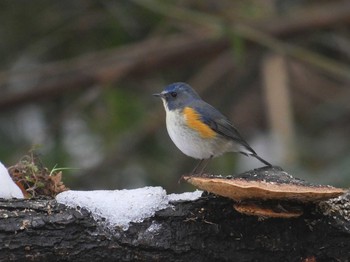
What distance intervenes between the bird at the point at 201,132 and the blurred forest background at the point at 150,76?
5.59ft

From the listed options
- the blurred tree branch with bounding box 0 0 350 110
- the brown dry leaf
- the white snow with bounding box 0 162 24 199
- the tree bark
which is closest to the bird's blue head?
the brown dry leaf

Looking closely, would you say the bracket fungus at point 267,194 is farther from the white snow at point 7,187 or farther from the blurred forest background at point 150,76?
the blurred forest background at point 150,76

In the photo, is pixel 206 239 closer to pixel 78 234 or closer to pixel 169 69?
pixel 78 234

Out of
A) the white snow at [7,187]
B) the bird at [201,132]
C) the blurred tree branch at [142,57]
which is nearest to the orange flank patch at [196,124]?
the bird at [201,132]

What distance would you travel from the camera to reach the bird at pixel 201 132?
470 centimetres

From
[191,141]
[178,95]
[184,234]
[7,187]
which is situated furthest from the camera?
[178,95]

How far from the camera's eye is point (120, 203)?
2902 mm

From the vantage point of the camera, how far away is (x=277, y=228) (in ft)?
9.43

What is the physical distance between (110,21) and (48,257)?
486cm

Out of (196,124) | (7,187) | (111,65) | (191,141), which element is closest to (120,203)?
(7,187)

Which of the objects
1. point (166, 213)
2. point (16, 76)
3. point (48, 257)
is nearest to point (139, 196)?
point (166, 213)

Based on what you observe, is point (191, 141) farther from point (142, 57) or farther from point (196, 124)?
point (142, 57)

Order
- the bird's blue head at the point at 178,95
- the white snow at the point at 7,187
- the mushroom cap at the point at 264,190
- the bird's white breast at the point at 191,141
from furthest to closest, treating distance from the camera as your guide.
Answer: the bird's blue head at the point at 178,95, the bird's white breast at the point at 191,141, the white snow at the point at 7,187, the mushroom cap at the point at 264,190

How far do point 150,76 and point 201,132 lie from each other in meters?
2.82
